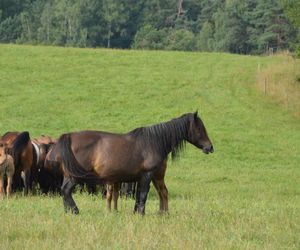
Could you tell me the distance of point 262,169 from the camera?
24.3 metres

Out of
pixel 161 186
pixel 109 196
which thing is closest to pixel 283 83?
pixel 161 186

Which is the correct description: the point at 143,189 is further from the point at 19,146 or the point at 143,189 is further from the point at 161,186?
the point at 19,146

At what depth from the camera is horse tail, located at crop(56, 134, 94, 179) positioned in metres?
10.5

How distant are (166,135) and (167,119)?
2000cm

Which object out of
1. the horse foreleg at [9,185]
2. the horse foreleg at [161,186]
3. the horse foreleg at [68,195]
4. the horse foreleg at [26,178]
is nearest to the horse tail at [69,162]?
the horse foreleg at [68,195]

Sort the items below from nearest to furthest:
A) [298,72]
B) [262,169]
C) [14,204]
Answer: [14,204] < [262,169] < [298,72]

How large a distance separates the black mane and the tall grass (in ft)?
73.4

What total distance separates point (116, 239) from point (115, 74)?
101 feet

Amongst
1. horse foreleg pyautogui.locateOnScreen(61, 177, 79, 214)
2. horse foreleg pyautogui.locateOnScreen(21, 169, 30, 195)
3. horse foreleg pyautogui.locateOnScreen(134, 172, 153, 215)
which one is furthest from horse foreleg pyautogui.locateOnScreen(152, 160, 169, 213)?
horse foreleg pyautogui.locateOnScreen(21, 169, 30, 195)

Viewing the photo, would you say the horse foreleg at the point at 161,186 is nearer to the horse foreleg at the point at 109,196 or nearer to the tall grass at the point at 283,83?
the horse foreleg at the point at 109,196

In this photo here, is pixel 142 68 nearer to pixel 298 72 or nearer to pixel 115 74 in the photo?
pixel 115 74

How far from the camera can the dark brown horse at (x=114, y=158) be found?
10523mm

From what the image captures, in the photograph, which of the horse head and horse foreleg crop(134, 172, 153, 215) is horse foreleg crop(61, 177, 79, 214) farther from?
the horse head

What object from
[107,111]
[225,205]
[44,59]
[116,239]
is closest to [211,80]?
[107,111]
